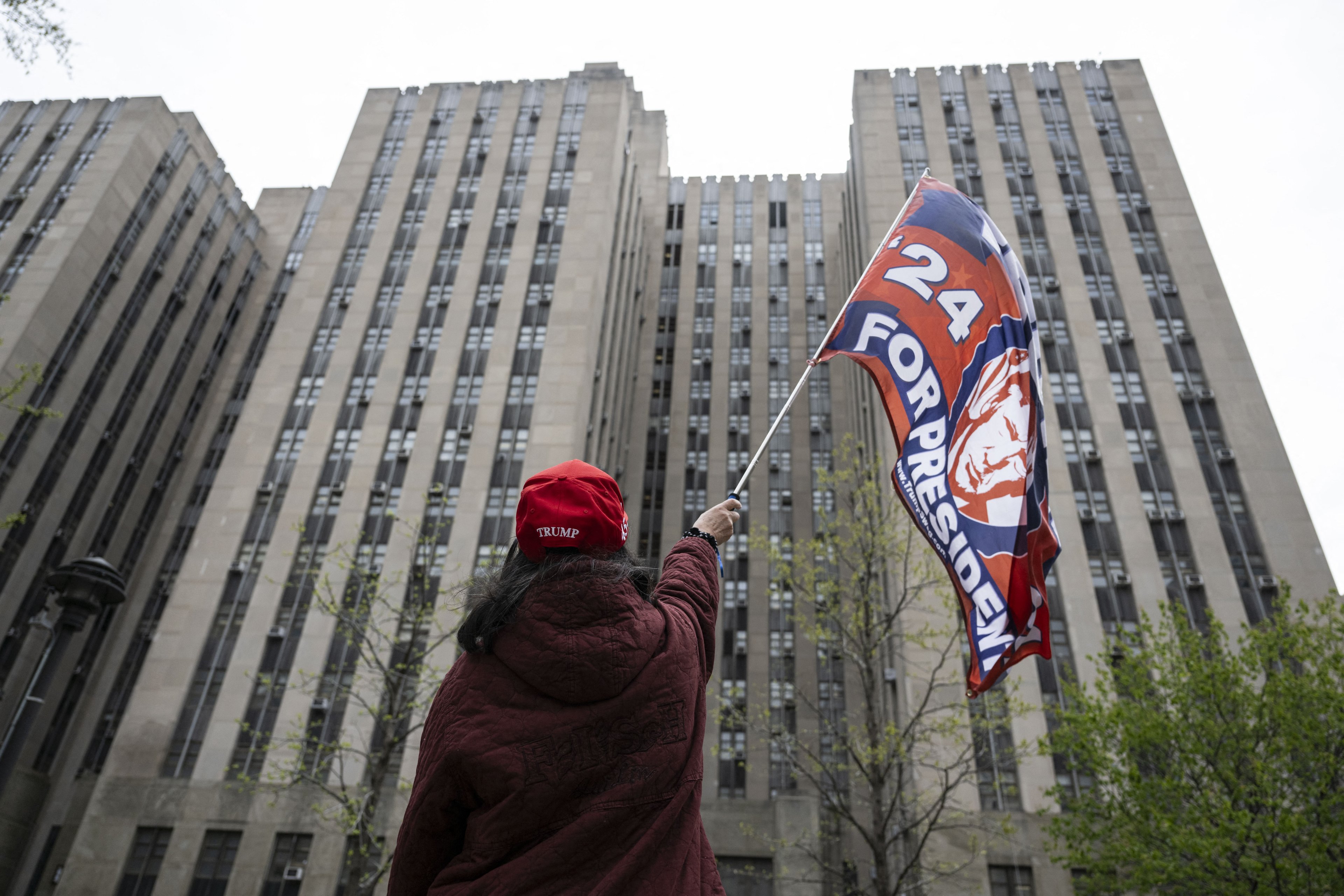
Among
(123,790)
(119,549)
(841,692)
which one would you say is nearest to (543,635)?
(123,790)

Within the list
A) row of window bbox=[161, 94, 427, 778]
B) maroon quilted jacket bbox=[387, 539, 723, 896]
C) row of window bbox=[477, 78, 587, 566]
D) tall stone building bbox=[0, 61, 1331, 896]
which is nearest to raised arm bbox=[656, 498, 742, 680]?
maroon quilted jacket bbox=[387, 539, 723, 896]

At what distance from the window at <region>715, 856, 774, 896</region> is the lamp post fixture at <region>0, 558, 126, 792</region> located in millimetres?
29305

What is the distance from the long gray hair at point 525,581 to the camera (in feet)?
8.46

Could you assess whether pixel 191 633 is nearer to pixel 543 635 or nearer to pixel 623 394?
pixel 623 394

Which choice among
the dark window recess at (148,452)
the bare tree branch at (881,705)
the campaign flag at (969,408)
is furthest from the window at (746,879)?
the dark window recess at (148,452)

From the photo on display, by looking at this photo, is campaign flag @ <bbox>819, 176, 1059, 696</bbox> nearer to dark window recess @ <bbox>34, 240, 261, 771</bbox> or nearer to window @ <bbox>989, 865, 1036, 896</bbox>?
window @ <bbox>989, 865, 1036, 896</bbox>

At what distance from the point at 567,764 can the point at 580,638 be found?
1.11ft

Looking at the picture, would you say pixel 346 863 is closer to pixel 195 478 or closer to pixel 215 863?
pixel 215 863

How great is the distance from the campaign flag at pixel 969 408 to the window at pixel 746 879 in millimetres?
31160

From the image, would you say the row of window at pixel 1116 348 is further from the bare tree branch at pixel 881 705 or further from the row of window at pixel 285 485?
the row of window at pixel 285 485

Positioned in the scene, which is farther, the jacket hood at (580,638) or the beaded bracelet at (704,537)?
the beaded bracelet at (704,537)

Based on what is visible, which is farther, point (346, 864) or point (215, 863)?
point (215, 863)

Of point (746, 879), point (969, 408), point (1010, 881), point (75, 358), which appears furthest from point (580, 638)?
point (75, 358)

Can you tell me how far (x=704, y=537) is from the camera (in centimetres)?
350
